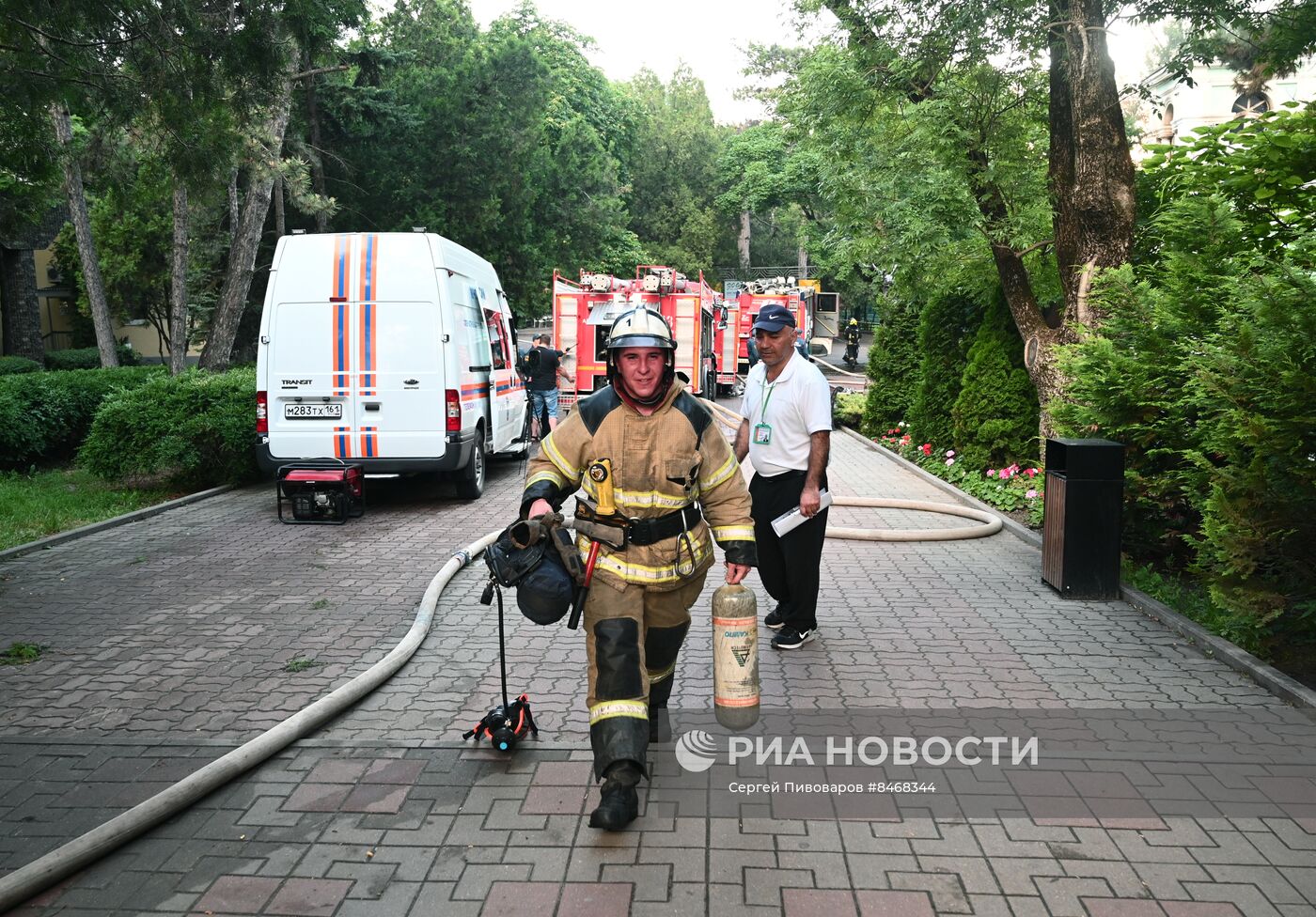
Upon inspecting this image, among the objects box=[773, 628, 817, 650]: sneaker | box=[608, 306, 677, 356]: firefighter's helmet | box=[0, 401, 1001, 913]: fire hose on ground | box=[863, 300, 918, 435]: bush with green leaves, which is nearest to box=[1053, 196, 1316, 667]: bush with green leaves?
box=[773, 628, 817, 650]: sneaker

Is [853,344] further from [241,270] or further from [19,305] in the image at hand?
[19,305]

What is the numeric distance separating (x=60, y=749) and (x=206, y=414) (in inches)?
311

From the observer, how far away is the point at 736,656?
402 cm

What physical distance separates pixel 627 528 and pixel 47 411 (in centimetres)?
1292

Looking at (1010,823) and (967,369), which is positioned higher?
(967,369)

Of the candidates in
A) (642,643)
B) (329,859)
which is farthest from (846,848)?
(329,859)

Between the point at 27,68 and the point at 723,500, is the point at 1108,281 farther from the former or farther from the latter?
the point at 27,68

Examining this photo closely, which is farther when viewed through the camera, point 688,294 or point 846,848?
point 688,294

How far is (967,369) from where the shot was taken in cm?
1286

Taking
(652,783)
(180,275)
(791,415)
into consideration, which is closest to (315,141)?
(180,275)

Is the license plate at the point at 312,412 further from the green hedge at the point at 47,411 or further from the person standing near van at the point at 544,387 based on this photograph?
the person standing near van at the point at 544,387

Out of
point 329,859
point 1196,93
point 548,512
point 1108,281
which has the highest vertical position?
point 1196,93

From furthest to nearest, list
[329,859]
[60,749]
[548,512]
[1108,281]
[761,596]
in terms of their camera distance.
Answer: [1108,281], [761,596], [60,749], [548,512], [329,859]

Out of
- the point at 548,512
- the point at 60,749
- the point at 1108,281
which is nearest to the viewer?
the point at 548,512
